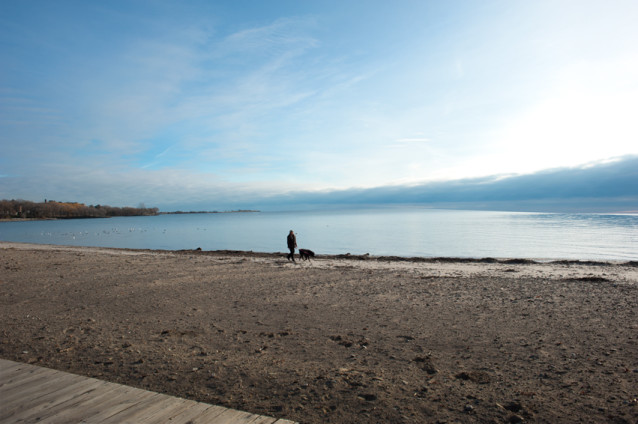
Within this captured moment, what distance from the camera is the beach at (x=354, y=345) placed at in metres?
Result: 4.38

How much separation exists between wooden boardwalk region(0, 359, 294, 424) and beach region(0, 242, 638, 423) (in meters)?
0.67

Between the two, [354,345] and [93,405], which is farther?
[354,345]

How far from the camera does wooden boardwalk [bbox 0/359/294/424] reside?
11.4 feet

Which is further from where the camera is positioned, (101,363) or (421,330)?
(421,330)

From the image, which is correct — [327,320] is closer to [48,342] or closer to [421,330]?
[421,330]

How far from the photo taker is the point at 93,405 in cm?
372

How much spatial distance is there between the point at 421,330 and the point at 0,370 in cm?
680

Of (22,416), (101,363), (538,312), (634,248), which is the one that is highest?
(22,416)

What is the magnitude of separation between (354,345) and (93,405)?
13.5 feet

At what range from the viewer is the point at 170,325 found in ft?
25.9

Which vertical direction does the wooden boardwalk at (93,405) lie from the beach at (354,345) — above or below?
above

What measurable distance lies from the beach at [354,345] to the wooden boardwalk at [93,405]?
2.21ft

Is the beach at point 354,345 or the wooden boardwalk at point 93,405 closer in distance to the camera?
the wooden boardwalk at point 93,405

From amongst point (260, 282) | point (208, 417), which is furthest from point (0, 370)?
point (260, 282)
